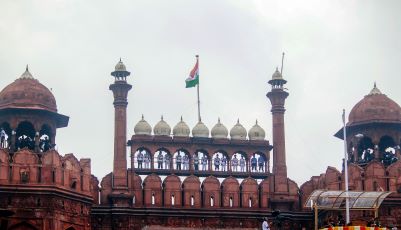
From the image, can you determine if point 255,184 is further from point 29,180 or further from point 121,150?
point 29,180

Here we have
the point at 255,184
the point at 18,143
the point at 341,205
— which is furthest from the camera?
the point at 255,184

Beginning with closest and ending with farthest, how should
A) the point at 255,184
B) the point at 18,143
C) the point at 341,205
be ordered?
the point at 341,205 → the point at 18,143 → the point at 255,184

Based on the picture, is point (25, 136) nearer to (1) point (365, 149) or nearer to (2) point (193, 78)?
(2) point (193, 78)

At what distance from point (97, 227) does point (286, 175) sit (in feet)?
28.6

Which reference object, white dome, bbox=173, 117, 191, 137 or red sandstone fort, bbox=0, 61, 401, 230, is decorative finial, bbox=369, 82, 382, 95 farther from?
white dome, bbox=173, 117, 191, 137

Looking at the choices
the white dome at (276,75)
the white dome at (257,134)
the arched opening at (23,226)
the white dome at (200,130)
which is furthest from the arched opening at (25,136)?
the white dome at (276,75)

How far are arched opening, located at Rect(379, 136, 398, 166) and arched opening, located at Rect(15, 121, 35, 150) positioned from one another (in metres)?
15.0

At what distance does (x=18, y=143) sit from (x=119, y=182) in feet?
15.3

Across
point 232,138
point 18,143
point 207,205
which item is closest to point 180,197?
point 207,205

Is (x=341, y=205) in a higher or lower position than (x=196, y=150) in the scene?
lower

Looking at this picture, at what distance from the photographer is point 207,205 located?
4644 cm

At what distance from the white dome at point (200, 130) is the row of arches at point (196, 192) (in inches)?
90.9

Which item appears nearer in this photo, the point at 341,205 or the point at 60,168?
the point at 341,205

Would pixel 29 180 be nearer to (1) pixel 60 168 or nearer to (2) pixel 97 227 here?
(1) pixel 60 168
